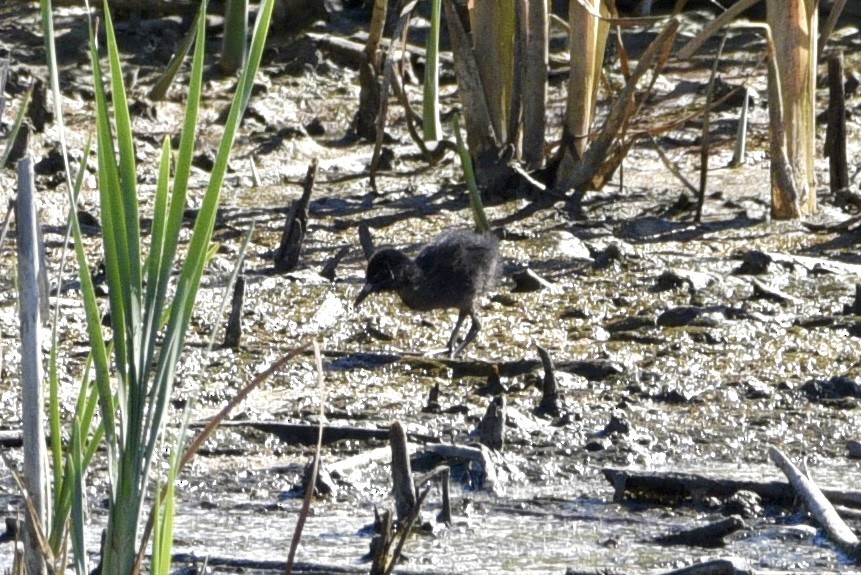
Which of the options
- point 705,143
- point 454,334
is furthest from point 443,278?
point 705,143

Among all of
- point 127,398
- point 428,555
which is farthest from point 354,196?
point 127,398

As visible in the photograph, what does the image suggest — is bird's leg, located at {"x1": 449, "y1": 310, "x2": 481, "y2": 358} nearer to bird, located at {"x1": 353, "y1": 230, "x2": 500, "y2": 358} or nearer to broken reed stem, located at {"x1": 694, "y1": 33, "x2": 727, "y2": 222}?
bird, located at {"x1": 353, "y1": 230, "x2": 500, "y2": 358}

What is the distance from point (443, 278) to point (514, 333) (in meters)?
0.42

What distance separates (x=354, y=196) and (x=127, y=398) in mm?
6303

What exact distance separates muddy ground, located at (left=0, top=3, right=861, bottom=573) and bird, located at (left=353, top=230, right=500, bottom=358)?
0.15 meters

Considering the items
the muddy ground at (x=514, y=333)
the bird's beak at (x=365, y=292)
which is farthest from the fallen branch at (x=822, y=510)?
the bird's beak at (x=365, y=292)

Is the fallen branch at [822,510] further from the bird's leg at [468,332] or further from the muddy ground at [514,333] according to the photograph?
the bird's leg at [468,332]

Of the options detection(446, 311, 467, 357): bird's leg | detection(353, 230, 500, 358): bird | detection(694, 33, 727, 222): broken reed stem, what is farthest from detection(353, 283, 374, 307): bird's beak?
detection(694, 33, 727, 222): broken reed stem

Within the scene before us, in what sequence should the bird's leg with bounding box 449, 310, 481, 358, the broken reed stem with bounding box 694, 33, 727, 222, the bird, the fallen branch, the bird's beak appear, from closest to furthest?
the fallen branch, the bird's leg with bounding box 449, 310, 481, 358, the bird, the bird's beak, the broken reed stem with bounding box 694, 33, 727, 222

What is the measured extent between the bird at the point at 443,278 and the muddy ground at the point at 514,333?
147mm

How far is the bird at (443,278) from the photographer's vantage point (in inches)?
250

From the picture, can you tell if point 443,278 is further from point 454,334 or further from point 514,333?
point 514,333

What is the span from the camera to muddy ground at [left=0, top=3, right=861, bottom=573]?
4285 mm

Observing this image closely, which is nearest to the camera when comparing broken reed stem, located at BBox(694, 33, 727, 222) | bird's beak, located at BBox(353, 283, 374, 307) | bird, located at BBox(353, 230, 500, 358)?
bird, located at BBox(353, 230, 500, 358)
